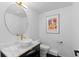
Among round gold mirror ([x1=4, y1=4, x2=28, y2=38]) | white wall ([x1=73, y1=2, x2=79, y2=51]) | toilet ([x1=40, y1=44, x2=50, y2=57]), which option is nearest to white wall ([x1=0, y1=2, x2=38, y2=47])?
round gold mirror ([x1=4, y1=4, x2=28, y2=38])

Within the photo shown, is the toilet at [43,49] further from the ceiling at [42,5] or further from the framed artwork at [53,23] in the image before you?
the ceiling at [42,5]

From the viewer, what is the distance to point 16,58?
112 centimetres

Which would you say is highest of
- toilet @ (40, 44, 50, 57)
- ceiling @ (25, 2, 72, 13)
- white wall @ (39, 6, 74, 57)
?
ceiling @ (25, 2, 72, 13)

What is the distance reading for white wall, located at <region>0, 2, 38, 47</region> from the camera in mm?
1163

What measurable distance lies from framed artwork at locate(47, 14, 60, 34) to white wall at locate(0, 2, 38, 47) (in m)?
0.16

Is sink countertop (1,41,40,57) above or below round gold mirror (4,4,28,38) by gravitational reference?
below

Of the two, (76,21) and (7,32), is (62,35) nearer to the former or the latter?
(76,21)

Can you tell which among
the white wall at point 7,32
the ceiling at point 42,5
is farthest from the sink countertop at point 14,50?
the ceiling at point 42,5

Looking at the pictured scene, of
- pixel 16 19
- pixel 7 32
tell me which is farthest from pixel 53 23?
pixel 7 32

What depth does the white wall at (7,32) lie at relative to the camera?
1163 mm

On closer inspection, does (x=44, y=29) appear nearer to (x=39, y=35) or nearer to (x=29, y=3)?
(x=39, y=35)

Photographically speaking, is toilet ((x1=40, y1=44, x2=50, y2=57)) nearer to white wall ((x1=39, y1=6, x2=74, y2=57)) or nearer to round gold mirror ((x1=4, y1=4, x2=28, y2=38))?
white wall ((x1=39, y1=6, x2=74, y2=57))

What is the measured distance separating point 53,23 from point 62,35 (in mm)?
182

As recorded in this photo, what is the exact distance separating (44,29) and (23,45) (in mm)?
324
